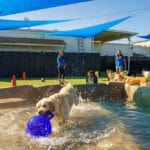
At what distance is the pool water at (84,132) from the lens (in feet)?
22.3

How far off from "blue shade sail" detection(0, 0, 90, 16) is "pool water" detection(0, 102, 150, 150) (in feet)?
11.0

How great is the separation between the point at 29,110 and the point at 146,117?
127 inches

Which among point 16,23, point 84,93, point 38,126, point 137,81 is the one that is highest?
point 16,23

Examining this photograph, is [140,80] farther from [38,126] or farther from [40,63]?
[40,63]

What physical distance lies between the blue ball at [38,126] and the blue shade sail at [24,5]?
229 inches

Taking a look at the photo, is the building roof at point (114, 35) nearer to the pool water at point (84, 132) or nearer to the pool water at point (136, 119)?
the pool water at point (136, 119)

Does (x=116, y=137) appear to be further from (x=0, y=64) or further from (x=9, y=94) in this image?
(x=0, y=64)

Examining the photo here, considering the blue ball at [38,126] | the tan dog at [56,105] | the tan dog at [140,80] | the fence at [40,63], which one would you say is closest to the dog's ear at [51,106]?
the tan dog at [56,105]

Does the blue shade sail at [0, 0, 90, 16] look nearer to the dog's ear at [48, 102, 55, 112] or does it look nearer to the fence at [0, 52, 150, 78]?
the dog's ear at [48, 102, 55, 112]

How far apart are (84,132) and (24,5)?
6.02m

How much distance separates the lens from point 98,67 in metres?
29.3

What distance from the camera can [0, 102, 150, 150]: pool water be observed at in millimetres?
6793

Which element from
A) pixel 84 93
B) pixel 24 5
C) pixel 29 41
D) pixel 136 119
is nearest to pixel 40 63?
pixel 29 41

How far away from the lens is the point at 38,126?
7.13 m
